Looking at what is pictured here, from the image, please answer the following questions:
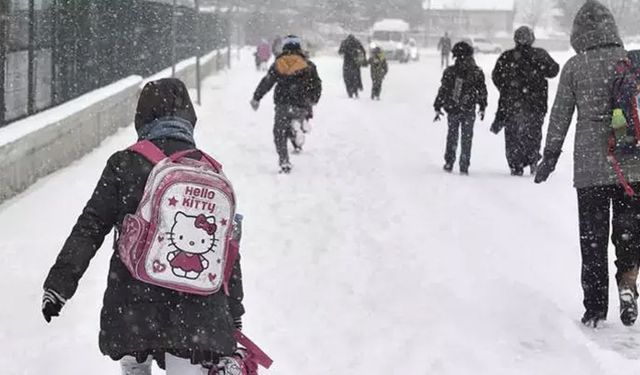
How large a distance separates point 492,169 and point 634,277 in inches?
292

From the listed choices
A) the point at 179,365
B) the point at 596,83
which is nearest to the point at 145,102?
the point at 179,365

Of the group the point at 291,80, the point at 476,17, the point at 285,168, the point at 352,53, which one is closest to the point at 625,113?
the point at 291,80

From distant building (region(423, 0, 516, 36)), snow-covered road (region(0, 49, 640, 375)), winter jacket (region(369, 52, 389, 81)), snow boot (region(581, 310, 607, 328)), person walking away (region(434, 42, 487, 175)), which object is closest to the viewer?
snow-covered road (region(0, 49, 640, 375))

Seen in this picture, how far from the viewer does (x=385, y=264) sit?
7.71 meters

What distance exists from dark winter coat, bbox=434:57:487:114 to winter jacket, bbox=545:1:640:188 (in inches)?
244

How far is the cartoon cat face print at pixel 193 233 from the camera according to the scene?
319 cm

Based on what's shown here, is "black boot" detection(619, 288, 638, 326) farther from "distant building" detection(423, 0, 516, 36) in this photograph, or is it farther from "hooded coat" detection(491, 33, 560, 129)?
"distant building" detection(423, 0, 516, 36)

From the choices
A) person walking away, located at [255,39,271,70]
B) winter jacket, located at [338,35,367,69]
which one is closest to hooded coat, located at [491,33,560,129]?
winter jacket, located at [338,35,367,69]

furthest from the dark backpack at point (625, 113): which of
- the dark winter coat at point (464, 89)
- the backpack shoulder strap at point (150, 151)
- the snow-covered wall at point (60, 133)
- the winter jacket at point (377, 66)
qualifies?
the winter jacket at point (377, 66)

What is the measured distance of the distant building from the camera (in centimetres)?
11581

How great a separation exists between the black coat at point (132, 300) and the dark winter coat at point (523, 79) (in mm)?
8722

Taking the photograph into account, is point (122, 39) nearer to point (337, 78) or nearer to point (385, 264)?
point (385, 264)

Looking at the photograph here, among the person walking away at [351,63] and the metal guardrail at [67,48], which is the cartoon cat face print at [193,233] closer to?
the metal guardrail at [67,48]

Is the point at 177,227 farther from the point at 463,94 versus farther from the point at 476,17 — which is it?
the point at 476,17
